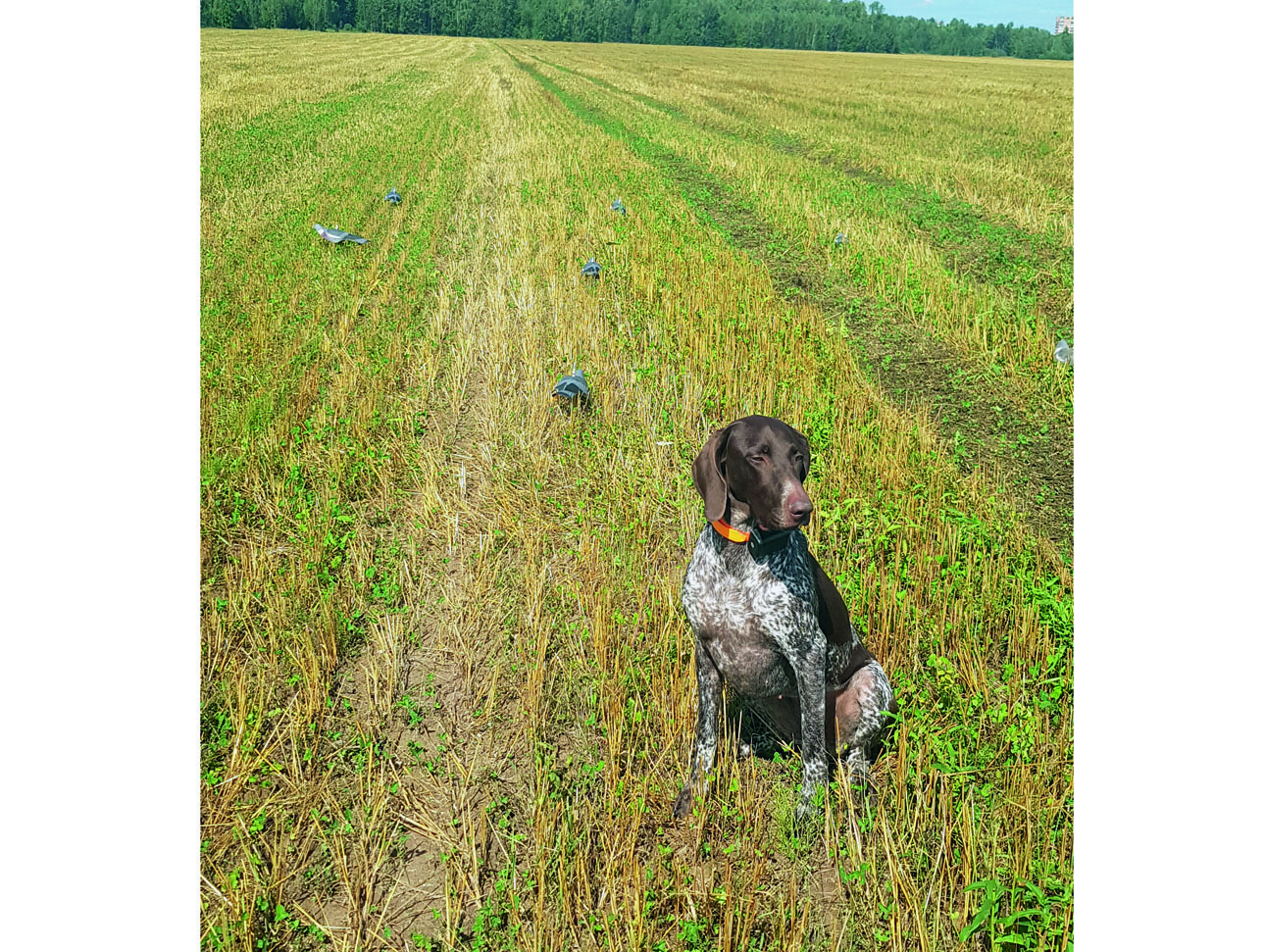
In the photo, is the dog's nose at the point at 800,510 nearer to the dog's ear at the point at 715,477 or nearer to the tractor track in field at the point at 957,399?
the dog's ear at the point at 715,477

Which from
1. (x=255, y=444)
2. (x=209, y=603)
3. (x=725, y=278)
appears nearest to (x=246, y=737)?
(x=209, y=603)

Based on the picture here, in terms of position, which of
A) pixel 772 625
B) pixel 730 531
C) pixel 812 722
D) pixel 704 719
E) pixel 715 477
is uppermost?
pixel 715 477

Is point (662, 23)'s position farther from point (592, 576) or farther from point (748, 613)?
point (748, 613)

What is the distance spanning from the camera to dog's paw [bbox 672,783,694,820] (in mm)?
2990

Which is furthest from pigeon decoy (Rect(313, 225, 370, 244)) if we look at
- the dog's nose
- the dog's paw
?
the dog's nose

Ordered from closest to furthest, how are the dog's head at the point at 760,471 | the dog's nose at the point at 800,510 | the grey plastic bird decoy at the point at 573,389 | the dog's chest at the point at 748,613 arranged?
the dog's nose at the point at 800,510 → the dog's head at the point at 760,471 → the dog's chest at the point at 748,613 → the grey plastic bird decoy at the point at 573,389

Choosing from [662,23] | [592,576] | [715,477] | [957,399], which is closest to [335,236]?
[957,399]

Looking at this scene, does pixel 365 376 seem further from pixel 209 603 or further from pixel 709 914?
pixel 709 914

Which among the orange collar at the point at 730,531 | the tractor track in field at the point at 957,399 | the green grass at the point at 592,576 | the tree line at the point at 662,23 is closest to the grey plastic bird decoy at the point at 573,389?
the green grass at the point at 592,576

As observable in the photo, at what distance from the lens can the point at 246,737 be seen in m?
3.29

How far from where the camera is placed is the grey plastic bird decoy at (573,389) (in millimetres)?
6008

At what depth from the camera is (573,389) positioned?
19.7ft

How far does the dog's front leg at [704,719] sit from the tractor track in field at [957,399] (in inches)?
109

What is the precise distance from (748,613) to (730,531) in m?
0.33
